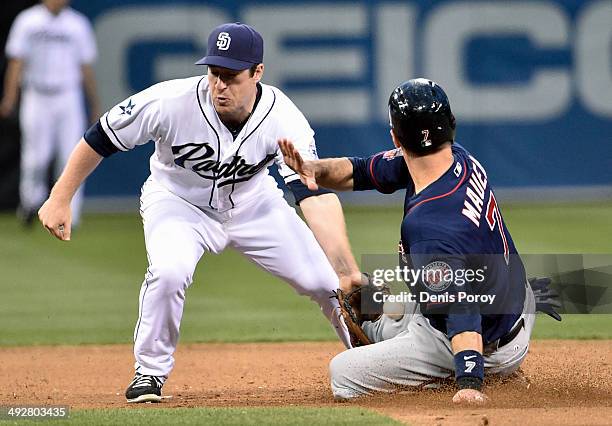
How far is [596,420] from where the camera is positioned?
5.04m

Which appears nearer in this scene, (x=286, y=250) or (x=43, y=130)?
(x=286, y=250)

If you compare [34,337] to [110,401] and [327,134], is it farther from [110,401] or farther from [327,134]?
[327,134]

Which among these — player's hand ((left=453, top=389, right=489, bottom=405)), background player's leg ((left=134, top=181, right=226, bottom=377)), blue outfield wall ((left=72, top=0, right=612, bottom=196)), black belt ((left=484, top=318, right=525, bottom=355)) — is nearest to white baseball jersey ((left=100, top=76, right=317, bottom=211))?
background player's leg ((left=134, top=181, right=226, bottom=377))

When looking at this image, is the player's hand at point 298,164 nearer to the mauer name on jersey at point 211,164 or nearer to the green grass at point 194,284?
the mauer name on jersey at point 211,164

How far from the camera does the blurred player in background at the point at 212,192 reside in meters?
6.01

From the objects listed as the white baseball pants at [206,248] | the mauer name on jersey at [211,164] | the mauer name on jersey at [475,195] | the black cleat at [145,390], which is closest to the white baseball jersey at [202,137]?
the mauer name on jersey at [211,164]

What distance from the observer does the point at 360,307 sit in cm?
613

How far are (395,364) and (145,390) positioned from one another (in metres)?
1.31

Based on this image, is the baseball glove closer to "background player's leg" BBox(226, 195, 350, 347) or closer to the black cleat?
"background player's leg" BBox(226, 195, 350, 347)

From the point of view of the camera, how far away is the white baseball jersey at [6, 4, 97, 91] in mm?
14594

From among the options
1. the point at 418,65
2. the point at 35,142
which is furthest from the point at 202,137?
the point at 418,65

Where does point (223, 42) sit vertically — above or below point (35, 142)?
above

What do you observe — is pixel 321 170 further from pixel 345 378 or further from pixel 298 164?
pixel 345 378

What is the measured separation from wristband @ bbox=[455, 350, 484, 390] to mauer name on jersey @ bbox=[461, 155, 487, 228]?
2.08 feet
